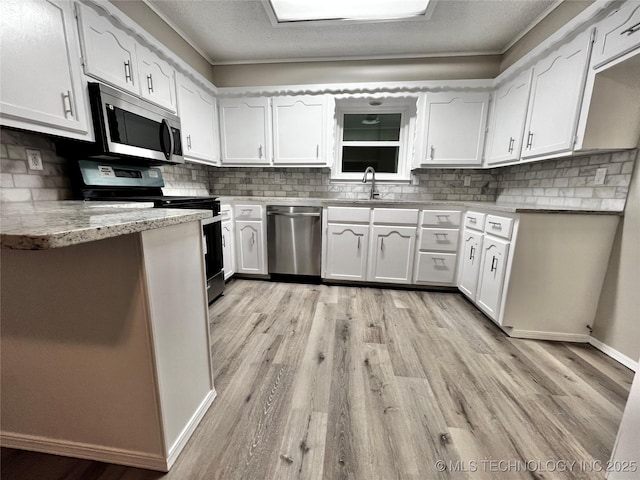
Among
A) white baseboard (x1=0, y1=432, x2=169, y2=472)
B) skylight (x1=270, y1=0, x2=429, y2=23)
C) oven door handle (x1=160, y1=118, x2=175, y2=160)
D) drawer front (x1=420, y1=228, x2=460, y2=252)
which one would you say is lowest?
white baseboard (x1=0, y1=432, x2=169, y2=472)

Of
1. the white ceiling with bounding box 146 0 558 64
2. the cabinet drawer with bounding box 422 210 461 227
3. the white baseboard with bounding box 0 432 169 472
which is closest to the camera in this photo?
the white baseboard with bounding box 0 432 169 472

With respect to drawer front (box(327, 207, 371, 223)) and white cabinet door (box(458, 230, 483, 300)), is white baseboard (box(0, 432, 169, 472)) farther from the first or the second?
white cabinet door (box(458, 230, 483, 300))

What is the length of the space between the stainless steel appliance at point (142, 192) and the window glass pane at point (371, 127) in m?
1.86

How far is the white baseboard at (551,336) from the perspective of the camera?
176cm

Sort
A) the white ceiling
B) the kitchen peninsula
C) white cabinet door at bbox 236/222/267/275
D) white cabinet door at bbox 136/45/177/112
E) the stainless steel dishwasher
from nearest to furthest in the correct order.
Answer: the kitchen peninsula < white cabinet door at bbox 136/45/177/112 < the white ceiling < the stainless steel dishwasher < white cabinet door at bbox 236/222/267/275

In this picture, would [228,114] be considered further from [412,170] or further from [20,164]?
[412,170]

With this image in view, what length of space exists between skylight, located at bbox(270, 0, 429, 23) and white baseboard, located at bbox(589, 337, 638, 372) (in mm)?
2695

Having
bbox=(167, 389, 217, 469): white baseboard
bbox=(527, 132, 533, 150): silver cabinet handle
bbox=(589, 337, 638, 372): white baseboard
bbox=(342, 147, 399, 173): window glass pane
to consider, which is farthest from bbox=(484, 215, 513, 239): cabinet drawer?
bbox=(167, 389, 217, 469): white baseboard

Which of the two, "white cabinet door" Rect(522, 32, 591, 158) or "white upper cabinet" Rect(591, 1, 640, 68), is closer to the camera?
"white upper cabinet" Rect(591, 1, 640, 68)

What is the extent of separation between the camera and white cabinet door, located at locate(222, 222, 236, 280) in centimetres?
264

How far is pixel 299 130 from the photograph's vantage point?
2779mm

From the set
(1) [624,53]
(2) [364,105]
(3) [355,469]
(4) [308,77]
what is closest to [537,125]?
(1) [624,53]

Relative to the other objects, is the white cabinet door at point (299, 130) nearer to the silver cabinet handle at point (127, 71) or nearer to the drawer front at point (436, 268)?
the silver cabinet handle at point (127, 71)

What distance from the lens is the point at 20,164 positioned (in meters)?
1.36
